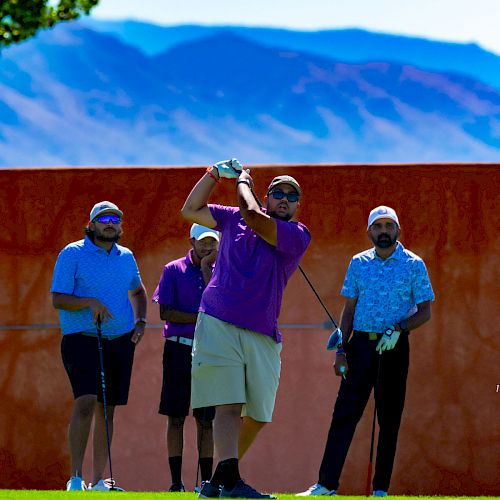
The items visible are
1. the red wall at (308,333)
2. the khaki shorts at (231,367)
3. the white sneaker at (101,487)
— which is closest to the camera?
the khaki shorts at (231,367)

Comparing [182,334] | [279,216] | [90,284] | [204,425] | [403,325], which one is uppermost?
[279,216]

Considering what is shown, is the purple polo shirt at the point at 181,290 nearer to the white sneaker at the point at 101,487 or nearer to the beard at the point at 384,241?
the white sneaker at the point at 101,487

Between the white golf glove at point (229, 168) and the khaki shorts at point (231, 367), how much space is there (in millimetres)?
751

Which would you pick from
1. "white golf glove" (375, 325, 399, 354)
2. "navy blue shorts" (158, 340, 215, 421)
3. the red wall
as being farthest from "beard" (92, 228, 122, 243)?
"white golf glove" (375, 325, 399, 354)

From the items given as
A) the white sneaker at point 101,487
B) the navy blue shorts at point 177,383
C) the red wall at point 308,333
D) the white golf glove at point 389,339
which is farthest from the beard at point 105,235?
the white golf glove at point 389,339

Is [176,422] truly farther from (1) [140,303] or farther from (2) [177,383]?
(1) [140,303]

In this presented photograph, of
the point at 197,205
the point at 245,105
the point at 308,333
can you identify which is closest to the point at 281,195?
the point at 197,205

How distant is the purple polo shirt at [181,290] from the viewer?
31.1 ft

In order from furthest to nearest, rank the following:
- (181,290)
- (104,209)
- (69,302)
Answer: (181,290) → (104,209) → (69,302)

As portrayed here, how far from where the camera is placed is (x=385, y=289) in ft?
28.8

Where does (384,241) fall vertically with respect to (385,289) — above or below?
above

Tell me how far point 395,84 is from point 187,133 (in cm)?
1522

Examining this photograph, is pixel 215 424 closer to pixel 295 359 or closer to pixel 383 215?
pixel 383 215

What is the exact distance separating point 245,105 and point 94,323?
340ft
